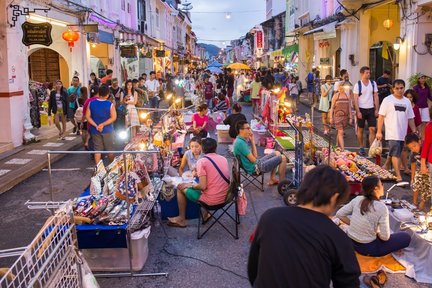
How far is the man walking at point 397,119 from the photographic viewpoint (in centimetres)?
840

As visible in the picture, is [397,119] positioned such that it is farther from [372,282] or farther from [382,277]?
[372,282]

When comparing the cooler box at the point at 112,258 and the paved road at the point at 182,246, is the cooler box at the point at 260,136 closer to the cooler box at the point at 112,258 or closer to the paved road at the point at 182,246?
the paved road at the point at 182,246

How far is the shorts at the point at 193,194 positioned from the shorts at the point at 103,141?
3.70 meters

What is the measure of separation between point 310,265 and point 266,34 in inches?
2337

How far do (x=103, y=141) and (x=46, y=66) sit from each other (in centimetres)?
1254

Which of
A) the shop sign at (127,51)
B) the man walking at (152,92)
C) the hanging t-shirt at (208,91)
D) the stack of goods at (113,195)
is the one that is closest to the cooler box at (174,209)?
the stack of goods at (113,195)

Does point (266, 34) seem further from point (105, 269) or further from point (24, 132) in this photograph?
point (105, 269)

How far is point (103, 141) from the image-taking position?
9.66 metres

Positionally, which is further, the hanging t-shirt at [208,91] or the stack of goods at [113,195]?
the hanging t-shirt at [208,91]

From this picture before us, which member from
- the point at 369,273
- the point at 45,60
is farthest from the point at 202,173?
the point at 45,60

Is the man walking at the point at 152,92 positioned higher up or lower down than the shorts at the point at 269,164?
higher up

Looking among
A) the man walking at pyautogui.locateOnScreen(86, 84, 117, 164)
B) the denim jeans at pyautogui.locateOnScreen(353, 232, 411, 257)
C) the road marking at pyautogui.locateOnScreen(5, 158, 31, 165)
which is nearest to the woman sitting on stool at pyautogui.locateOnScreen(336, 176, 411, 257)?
the denim jeans at pyautogui.locateOnScreen(353, 232, 411, 257)

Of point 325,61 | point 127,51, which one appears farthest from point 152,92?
point 325,61

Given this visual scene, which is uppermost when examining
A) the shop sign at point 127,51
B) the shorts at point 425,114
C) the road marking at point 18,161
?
the shop sign at point 127,51
